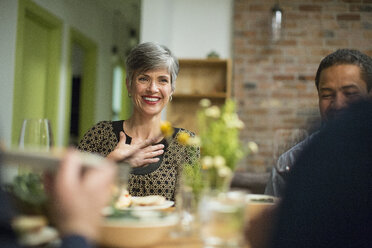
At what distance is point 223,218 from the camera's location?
0.73 meters

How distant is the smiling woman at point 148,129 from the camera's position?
169 centimetres

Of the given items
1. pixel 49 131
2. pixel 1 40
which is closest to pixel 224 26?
pixel 1 40

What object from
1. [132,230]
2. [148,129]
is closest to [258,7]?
[148,129]

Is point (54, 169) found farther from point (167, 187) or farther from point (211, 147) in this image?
point (167, 187)

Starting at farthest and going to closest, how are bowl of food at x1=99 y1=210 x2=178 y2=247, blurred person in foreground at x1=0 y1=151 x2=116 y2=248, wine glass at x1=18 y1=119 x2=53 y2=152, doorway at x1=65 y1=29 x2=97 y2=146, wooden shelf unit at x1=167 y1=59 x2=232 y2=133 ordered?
doorway at x1=65 y1=29 x2=97 y2=146, wooden shelf unit at x1=167 y1=59 x2=232 y2=133, wine glass at x1=18 y1=119 x2=53 y2=152, bowl of food at x1=99 y1=210 x2=178 y2=247, blurred person in foreground at x1=0 y1=151 x2=116 y2=248

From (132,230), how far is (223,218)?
0.58 ft

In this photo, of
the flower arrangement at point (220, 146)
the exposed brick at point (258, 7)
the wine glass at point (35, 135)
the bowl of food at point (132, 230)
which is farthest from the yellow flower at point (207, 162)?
the exposed brick at point (258, 7)

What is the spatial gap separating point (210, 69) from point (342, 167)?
338 cm

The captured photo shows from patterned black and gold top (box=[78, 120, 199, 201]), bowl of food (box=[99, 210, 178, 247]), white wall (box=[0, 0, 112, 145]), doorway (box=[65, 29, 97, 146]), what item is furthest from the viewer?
doorway (box=[65, 29, 97, 146])

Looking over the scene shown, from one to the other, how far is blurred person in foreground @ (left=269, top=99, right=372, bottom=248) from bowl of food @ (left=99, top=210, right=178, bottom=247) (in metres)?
0.27

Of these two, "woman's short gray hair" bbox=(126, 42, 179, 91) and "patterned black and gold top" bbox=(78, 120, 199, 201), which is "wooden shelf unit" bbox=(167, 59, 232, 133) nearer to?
"patterned black and gold top" bbox=(78, 120, 199, 201)

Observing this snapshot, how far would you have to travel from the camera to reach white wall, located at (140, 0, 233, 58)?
4.12 metres

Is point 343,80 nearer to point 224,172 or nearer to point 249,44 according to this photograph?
point 224,172

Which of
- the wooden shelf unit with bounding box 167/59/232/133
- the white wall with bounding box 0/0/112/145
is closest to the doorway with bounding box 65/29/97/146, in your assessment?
the white wall with bounding box 0/0/112/145
